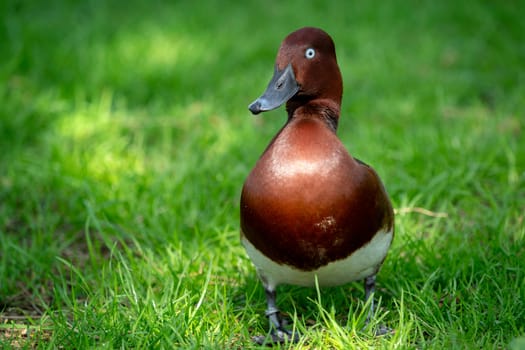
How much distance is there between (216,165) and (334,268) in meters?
1.82

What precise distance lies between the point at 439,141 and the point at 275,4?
11.3 ft

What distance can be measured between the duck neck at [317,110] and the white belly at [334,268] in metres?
0.46

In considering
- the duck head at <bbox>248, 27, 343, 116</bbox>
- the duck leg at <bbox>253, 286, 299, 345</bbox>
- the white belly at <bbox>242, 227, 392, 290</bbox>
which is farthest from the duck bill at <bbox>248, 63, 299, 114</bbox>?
the duck leg at <bbox>253, 286, 299, 345</bbox>

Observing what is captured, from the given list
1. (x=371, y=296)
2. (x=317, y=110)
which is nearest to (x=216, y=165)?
(x=317, y=110)

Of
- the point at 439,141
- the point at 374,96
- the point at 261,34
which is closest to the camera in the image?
the point at 439,141

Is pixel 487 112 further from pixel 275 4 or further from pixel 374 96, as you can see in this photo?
pixel 275 4

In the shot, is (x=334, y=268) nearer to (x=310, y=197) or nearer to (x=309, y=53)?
(x=310, y=197)

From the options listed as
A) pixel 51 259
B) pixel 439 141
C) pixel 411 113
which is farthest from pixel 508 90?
pixel 51 259

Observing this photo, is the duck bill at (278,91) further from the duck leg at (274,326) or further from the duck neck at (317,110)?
the duck leg at (274,326)

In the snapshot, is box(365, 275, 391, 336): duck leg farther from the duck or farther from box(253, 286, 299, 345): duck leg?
box(253, 286, 299, 345): duck leg

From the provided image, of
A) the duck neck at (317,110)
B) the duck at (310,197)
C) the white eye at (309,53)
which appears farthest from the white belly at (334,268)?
the white eye at (309,53)

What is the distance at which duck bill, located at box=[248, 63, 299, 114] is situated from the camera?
8.20ft

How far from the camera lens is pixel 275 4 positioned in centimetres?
716

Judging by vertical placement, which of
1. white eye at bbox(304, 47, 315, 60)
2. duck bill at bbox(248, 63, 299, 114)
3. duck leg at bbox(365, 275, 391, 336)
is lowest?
duck leg at bbox(365, 275, 391, 336)
